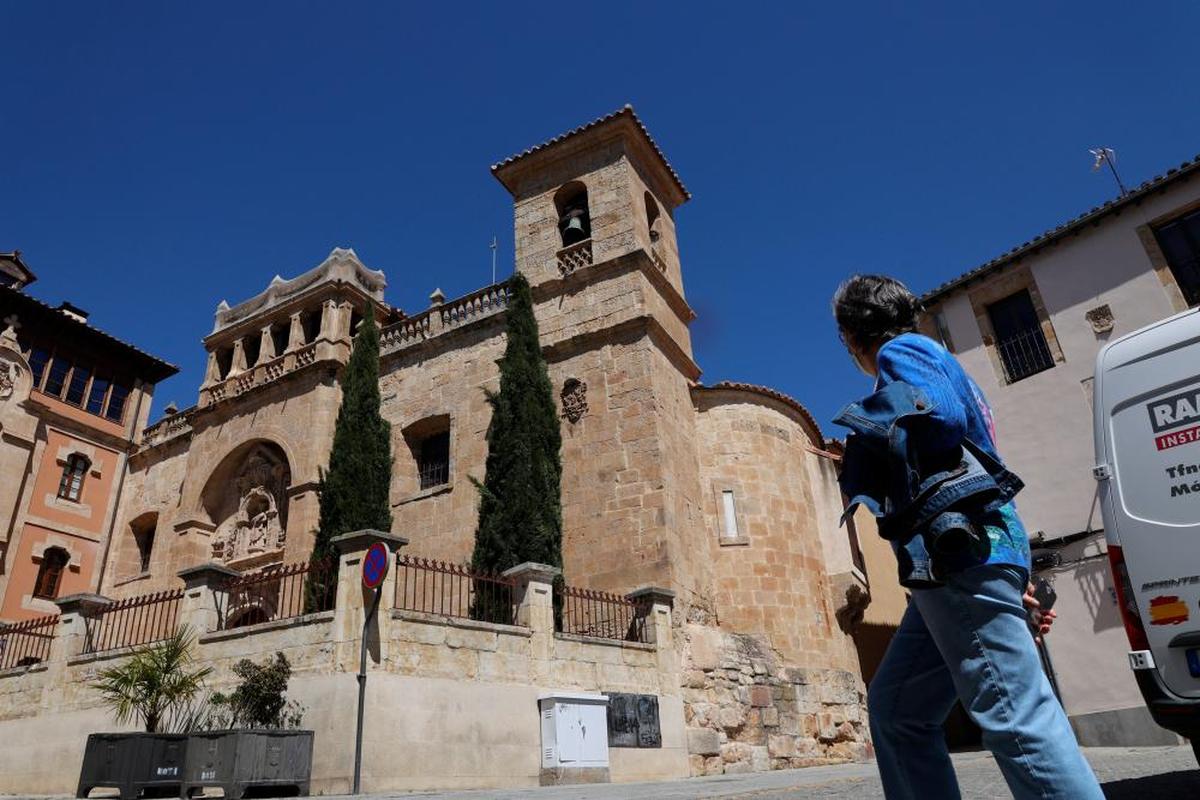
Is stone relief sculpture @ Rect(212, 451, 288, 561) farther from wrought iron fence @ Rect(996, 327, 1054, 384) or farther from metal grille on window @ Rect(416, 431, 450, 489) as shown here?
wrought iron fence @ Rect(996, 327, 1054, 384)

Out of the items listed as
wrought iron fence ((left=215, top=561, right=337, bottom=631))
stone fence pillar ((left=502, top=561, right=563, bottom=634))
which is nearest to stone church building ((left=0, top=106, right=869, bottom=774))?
stone fence pillar ((left=502, top=561, right=563, bottom=634))

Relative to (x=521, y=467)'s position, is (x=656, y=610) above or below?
below

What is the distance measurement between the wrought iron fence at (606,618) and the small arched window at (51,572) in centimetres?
1747

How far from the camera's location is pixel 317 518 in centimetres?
1758

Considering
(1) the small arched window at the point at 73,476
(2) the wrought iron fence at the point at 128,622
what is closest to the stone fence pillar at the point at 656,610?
(2) the wrought iron fence at the point at 128,622

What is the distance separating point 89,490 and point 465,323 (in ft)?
46.6

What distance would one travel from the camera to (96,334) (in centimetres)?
2489

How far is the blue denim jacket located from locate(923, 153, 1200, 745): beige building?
13.2 m

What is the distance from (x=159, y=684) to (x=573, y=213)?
1235cm

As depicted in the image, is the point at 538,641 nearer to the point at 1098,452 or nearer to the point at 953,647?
the point at 1098,452

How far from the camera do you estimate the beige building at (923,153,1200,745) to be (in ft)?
43.2

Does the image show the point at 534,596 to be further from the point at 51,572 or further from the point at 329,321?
the point at 51,572

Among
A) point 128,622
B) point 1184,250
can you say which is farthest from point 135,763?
point 1184,250

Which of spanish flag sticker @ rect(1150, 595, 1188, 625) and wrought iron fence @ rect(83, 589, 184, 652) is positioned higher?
wrought iron fence @ rect(83, 589, 184, 652)
